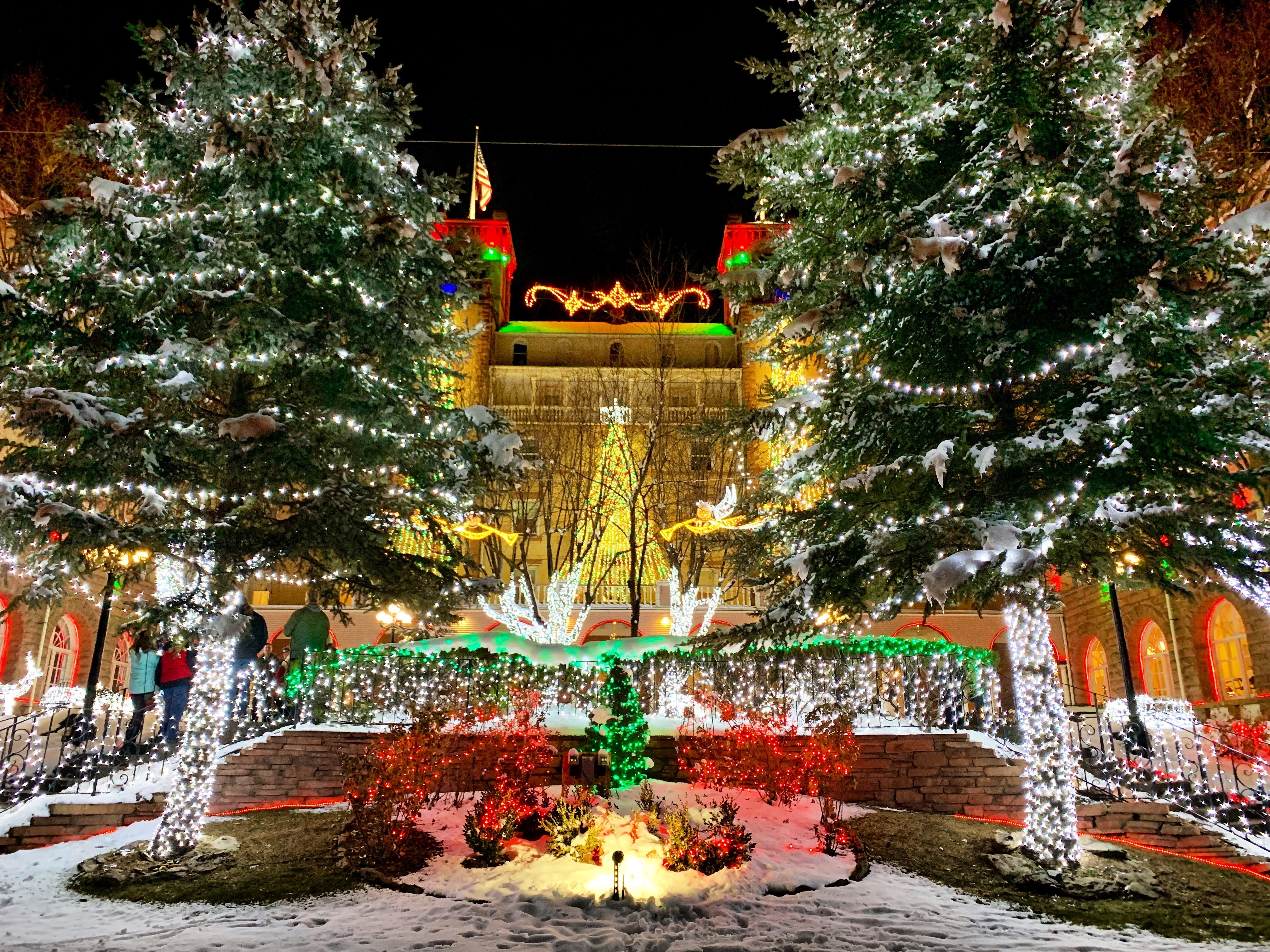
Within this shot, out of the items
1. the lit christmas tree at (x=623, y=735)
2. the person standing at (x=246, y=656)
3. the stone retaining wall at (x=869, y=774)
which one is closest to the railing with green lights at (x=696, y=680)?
the person standing at (x=246, y=656)

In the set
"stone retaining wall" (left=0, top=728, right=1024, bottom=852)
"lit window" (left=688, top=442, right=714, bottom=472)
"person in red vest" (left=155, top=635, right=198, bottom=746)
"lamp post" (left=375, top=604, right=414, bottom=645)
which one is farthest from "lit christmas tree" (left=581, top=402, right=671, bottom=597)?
"person in red vest" (left=155, top=635, right=198, bottom=746)

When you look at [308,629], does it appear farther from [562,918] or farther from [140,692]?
[562,918]

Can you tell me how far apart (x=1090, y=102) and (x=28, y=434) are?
12.6 meters

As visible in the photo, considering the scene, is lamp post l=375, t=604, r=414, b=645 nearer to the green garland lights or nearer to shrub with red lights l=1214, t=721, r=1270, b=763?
the green garland lights

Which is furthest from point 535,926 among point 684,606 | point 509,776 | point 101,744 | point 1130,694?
point 684,606

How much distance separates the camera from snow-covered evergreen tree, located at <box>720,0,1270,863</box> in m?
7.39

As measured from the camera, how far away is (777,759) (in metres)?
9.92

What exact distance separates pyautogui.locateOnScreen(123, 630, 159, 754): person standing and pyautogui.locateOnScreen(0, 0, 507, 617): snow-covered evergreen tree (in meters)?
3.25

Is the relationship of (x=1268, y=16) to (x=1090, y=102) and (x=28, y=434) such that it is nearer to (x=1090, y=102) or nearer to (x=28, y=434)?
(x=1090, y=102)

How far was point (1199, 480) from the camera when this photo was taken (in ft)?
24.7

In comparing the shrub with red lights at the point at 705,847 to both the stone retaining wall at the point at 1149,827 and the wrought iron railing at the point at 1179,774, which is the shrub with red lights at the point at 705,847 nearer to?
the stone retaining wall at the point at 1149,827

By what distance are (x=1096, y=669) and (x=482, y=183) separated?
30461 mm

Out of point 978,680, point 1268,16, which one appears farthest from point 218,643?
point 1268,16

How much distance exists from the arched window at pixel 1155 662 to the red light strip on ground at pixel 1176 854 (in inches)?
465
